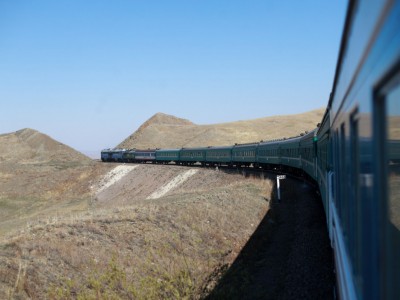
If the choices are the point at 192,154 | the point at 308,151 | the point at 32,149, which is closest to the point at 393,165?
the point at 308,151

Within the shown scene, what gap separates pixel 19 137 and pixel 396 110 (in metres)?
153

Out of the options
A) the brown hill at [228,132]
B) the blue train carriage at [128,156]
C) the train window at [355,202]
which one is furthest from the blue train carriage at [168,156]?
the train window at [355,202]

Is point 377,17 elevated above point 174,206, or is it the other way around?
point 377,17

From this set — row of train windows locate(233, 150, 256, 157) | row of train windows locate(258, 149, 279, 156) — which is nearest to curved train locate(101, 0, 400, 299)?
row of train windows locate(258, 149, 279, 156)

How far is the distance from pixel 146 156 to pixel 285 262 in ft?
203

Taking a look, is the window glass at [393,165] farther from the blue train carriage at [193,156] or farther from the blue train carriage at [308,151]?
the blue train carriage at [193,156]

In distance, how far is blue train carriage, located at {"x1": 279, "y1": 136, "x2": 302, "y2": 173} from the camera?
3053 centimetres

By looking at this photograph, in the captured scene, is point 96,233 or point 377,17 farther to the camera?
point 96,233

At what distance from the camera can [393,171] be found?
8.41ft

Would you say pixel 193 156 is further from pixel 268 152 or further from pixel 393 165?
pixel 393 165

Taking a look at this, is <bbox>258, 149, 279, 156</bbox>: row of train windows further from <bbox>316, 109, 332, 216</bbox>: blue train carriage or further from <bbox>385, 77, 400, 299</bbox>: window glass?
<bbox>385, 77, 400, 299</bbox>: window glass

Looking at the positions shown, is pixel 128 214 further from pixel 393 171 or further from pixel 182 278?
pixel 393 171

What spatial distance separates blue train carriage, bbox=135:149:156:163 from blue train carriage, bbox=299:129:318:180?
48.2 m

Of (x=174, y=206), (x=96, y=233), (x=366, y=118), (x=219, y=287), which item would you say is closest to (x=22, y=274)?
(x=96, y=233)
